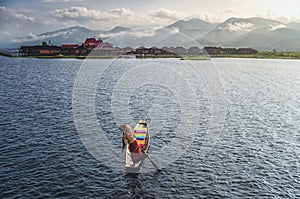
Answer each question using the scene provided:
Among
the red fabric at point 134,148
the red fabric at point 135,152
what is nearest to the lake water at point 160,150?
the red fabric at point 135,152

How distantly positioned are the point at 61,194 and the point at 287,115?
5539 cm

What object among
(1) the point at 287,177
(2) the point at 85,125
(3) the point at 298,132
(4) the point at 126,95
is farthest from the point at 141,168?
(4) the point at 126,95

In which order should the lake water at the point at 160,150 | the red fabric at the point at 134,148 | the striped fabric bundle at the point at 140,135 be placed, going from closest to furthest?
the lake water at the point at 160,150, the red fabric at the point at 134,148, the striped fabric bundle at the point at 140,135

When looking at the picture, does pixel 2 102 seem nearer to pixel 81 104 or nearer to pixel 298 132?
pixel 81 104

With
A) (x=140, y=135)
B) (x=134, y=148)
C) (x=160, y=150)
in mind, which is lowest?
(x=160, y=150)

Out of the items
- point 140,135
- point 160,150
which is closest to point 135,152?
point 140,135

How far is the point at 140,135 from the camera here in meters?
40.8

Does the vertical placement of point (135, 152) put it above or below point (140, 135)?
below

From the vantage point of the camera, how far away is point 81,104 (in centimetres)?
7262

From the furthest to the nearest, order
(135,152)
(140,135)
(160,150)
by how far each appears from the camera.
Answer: (160,150) < (140,135) < (135,152)

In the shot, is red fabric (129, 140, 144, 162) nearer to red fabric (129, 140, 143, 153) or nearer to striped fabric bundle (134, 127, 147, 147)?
red fabric (129, 140, 143, 153)

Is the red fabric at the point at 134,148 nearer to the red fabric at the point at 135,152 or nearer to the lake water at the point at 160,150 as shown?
the red fabric at the point at 135,152

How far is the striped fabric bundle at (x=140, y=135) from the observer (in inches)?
1535

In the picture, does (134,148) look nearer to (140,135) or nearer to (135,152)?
(135,152)
